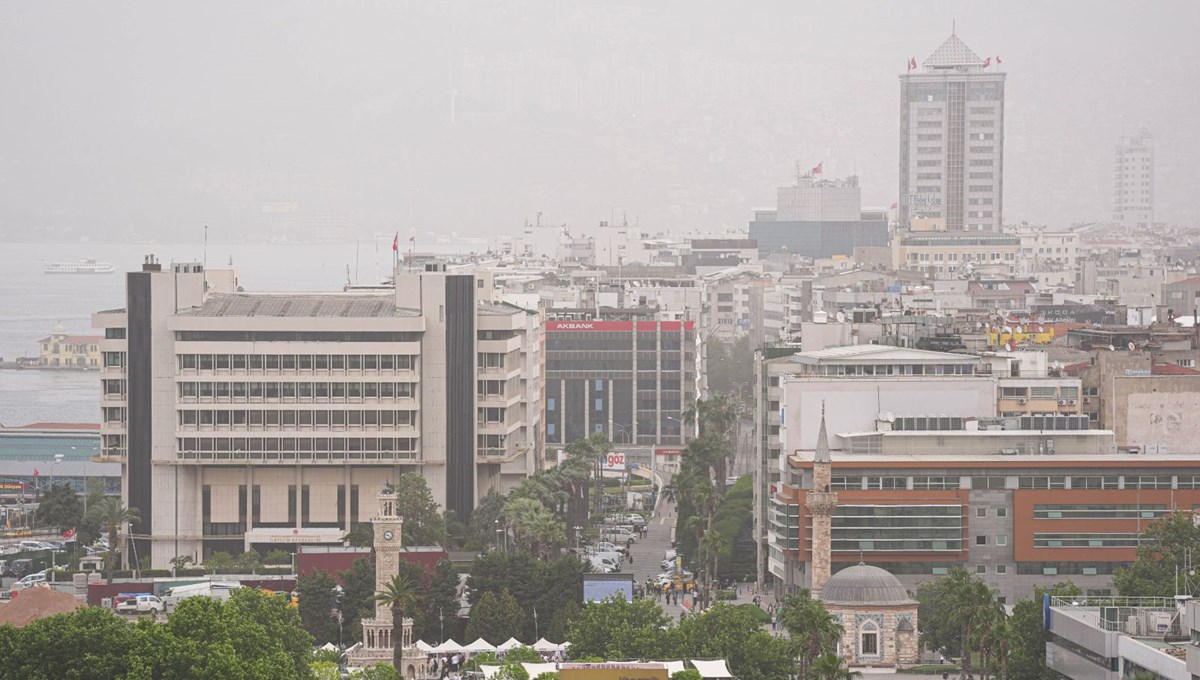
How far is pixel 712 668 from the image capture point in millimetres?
74750

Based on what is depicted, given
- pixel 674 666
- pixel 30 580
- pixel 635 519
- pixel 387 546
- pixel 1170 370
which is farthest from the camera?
pixel 635 519

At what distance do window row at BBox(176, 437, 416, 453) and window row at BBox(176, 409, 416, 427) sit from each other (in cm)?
60

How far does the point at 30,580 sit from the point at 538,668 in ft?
110

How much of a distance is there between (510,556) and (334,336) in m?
22.6

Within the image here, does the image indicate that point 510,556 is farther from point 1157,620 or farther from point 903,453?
point 1157,620

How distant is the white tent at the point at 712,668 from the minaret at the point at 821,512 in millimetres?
11836

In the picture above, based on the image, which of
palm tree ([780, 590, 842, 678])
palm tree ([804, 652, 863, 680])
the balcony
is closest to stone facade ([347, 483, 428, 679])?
palm tree ([780, 590, 842, 678])

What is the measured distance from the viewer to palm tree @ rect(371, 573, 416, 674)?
77.9 m

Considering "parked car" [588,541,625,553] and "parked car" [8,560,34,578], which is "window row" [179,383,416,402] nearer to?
"parked car" [8,560,34,578]

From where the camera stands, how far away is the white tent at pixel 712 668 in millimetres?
73887

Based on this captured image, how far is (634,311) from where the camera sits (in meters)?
166

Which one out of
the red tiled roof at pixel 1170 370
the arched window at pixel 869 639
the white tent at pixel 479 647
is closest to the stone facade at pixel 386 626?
the white tent at pixel 479 647

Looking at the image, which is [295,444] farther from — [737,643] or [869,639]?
[737,643]

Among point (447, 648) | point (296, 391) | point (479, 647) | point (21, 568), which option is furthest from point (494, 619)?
point (296, 391)
